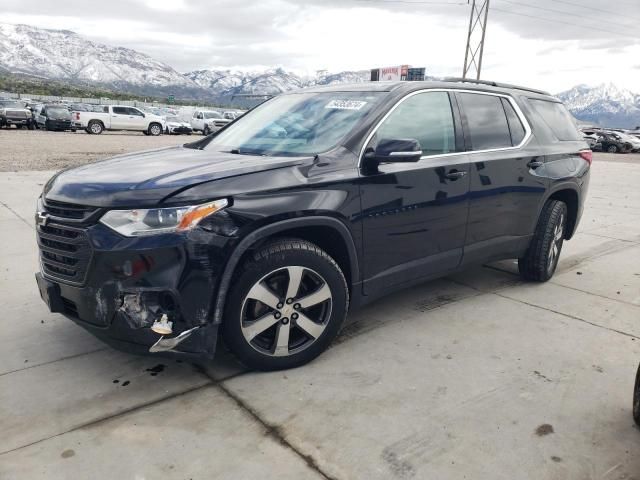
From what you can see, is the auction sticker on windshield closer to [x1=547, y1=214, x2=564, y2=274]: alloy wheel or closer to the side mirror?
the side mirror

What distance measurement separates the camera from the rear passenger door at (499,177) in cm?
402

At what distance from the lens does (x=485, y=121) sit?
13.8ft

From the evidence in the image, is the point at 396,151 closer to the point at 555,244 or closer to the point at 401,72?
the point at 555,244

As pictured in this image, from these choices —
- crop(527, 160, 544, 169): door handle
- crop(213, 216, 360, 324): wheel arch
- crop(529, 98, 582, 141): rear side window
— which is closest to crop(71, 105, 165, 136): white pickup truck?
crop(529, 98, 582, 141): rear side window

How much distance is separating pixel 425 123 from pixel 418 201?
59cm

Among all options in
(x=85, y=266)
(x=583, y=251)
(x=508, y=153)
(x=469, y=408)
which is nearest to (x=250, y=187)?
(x=85, y=266)

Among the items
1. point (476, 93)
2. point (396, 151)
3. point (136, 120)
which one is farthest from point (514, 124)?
point (136, 120)

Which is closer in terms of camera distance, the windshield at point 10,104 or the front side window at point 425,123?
the front side window at point 425,123

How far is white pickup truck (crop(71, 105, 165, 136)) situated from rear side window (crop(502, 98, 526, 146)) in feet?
90.0

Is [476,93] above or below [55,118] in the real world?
above

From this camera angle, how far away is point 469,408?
2811 millimetres

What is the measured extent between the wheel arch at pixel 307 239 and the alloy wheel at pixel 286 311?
6.4 inches

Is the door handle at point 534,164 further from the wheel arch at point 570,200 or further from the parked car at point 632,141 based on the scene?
the parked car at point 632,141

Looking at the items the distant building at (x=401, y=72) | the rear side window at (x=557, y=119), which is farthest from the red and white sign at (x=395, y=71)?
the rear side window at (x=557, y=119)
